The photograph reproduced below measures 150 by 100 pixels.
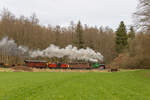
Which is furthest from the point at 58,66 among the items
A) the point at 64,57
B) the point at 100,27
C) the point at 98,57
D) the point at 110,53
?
the point at 100,27

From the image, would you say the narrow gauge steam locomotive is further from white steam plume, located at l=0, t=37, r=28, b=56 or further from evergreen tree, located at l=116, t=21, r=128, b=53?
evergreen tree, located at l=116, t=21, r=128, b=53

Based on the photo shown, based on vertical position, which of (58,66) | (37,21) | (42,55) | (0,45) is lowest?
(58,66)

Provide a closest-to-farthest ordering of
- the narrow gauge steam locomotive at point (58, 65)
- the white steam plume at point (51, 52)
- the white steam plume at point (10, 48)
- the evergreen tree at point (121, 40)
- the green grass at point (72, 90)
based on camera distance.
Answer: the green grass at point (72, 90), the narrow gauge steam locomotive at point (58, 65), the white steam plume at point (51, 52), the white steam plume at point (10, 48), the evergreen tree at point (121, 40)

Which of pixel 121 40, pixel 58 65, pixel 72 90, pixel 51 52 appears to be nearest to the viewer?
pixel 72 90

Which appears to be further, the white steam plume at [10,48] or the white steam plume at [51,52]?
the white steam plume at [10,48]

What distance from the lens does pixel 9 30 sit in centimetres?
5088

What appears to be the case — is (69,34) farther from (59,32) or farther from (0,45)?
(0,45)

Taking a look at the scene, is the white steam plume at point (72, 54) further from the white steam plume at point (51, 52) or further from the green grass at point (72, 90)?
the green grass at point (72, 90)

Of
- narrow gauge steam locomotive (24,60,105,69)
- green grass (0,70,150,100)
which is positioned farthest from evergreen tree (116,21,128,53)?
green grass (0,70,150,100)

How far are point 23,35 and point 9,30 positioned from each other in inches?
195

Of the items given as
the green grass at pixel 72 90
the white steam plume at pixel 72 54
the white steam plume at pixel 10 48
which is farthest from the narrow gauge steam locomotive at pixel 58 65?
the green grass at pixel 72 90

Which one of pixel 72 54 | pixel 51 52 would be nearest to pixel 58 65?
pixel 72 54

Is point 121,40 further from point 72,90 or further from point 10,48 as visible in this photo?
point 72,90

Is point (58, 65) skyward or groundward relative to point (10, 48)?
groundward
